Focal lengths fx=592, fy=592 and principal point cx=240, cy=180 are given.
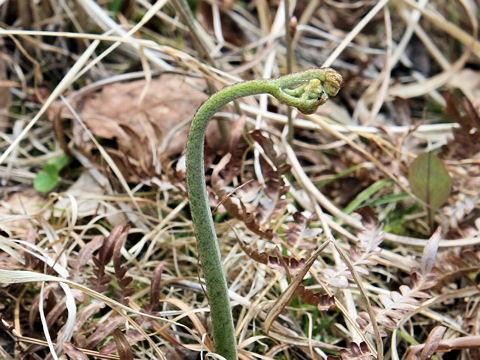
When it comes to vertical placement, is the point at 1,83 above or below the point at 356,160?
above

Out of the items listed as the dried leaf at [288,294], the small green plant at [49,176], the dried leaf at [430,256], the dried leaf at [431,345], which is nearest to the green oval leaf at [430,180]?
the dried leaf at [430,256]

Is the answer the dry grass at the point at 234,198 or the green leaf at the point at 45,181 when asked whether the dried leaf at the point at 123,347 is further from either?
the green leaf at the point at 45,181

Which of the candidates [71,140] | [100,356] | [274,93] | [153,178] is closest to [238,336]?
[100,356]

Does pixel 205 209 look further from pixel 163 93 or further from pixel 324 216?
pixel 163 93

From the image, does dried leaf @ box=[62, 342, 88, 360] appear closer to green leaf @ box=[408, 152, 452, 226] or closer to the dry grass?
the dry grass

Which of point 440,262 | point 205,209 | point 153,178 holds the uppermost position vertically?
point 205,209

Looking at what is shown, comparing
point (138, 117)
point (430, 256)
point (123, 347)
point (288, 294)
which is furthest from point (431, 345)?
point (138, 117)

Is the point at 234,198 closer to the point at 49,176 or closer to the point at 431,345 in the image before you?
the point at 431,345
